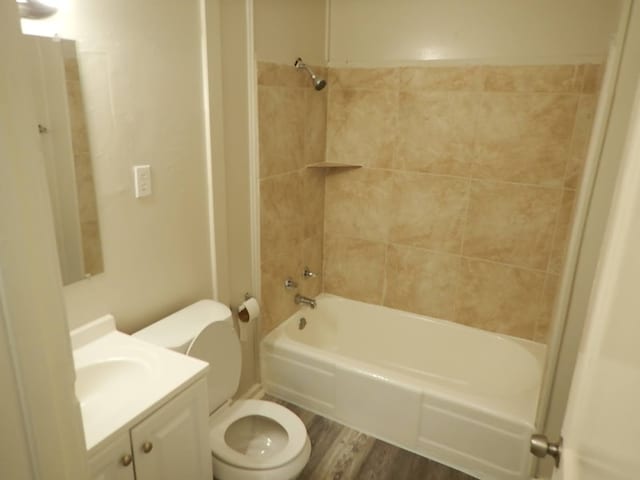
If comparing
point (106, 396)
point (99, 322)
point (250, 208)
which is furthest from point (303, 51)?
point (106, 396)

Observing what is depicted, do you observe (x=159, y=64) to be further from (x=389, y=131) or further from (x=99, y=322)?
(x=389, y=131)

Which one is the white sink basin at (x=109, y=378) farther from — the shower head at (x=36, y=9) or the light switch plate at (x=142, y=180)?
the shower head at (x=36, y=9)

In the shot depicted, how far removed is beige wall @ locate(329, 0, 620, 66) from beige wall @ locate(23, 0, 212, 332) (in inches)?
43.6

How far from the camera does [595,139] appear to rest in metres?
1.45

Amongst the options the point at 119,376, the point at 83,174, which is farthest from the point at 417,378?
the point at 83,174

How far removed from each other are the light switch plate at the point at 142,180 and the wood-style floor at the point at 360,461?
4.57 feet

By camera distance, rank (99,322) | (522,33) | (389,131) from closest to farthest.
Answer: (99,322), (522,33), (389,131)

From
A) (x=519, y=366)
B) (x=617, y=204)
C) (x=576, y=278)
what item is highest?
(x=617, y=204)

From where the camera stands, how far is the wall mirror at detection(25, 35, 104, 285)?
1.29 meters

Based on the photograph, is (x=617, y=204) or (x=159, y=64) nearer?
(x=617, y=204)

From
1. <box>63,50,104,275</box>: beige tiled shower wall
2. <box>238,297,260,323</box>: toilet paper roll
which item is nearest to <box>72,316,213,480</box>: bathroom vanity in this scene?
<box>63,50,104,275</box>: beige tiled shower wall

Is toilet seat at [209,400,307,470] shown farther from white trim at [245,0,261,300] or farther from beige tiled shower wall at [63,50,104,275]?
beige tiled shower wall at [63,50,104,275]

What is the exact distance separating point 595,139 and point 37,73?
66.8 inches

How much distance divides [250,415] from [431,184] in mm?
1534
